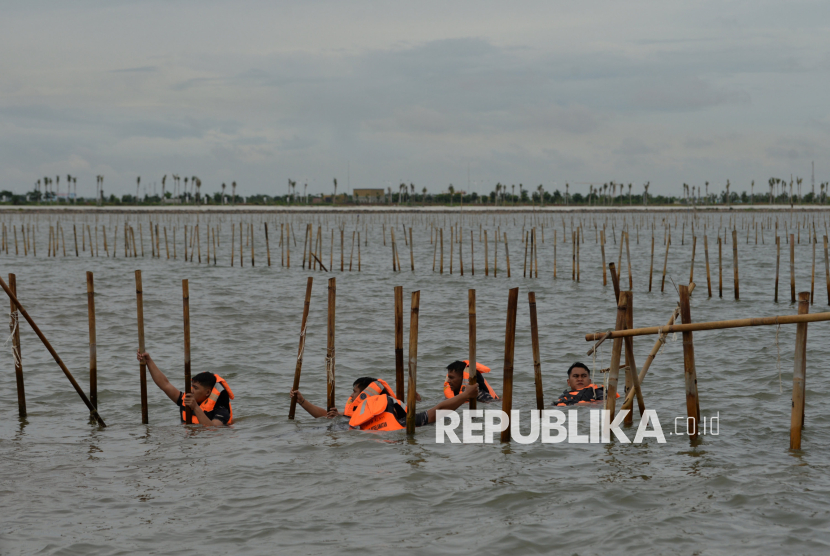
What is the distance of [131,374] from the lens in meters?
12.6

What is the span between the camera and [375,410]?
8.82m

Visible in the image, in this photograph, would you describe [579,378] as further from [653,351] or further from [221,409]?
[221,409]

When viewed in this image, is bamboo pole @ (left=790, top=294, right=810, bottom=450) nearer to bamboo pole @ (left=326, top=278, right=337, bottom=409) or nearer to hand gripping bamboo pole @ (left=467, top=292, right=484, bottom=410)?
hand gripping bamboo pole @ (left=467, top=292, right=484, bottom=410)

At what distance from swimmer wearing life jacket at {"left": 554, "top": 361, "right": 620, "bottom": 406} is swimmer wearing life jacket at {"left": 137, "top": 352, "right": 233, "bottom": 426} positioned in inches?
171

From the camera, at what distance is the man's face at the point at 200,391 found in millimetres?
9242

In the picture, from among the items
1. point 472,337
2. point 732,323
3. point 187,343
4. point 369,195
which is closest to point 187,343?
point 187,343

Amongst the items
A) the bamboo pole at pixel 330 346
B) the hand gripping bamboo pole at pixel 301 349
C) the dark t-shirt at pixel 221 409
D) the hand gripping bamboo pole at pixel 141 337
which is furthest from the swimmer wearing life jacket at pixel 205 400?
the bamboo pole at pixel 330 346

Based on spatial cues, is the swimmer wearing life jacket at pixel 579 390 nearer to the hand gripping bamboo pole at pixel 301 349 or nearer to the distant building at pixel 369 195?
the hand gripping bamboo pole at pixel 301 349

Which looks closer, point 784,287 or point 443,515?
point 443,515

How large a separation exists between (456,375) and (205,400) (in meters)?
3.23

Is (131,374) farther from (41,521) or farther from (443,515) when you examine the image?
(443,515)

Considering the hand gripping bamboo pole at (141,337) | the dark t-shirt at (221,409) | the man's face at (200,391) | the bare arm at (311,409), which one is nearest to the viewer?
the hand gripping bamboo pole at (141,337)

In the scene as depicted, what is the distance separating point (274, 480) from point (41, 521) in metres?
2.04

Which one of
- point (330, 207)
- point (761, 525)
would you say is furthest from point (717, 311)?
point (330, 207)
